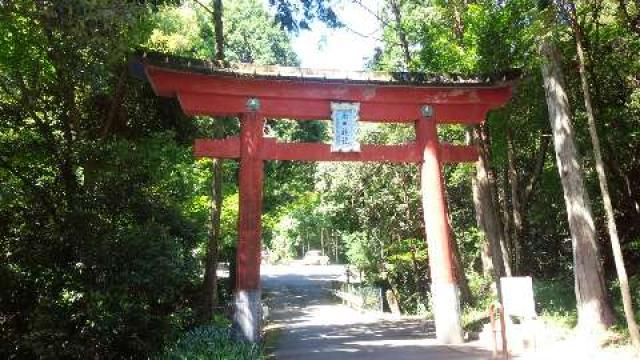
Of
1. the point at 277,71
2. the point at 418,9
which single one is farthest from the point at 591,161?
the point at 277,71

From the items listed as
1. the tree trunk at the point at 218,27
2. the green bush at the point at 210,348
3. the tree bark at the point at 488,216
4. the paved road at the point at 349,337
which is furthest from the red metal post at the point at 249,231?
the tree bark at the point at 488,216

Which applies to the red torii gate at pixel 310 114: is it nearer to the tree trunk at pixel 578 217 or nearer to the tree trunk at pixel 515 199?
the tree trunk at pixel 578 217

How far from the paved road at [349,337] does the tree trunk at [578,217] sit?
205 cm

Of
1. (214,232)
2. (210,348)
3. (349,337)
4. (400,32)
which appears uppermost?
(400,32)

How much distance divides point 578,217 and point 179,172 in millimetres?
10192

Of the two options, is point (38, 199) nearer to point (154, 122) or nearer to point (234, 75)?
point (234, 75)

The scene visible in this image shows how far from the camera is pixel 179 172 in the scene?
49.4 ft

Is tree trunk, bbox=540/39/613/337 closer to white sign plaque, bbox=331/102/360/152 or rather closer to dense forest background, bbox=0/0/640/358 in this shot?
dense forest background, bbox=0/0/640/358

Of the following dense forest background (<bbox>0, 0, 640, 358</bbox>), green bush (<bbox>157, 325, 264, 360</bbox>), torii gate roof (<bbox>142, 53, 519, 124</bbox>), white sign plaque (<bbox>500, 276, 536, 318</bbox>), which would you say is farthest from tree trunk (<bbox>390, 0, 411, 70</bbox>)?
green bush (<bbox>157, 325, 264, 360</bbox>)

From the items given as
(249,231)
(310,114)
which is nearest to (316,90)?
(310,114)

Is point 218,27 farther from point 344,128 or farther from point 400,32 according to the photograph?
point 400,32

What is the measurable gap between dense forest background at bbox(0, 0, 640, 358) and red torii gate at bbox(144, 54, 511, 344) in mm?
888

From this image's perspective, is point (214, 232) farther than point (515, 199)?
No

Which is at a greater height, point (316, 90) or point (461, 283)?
point (316, 90)
